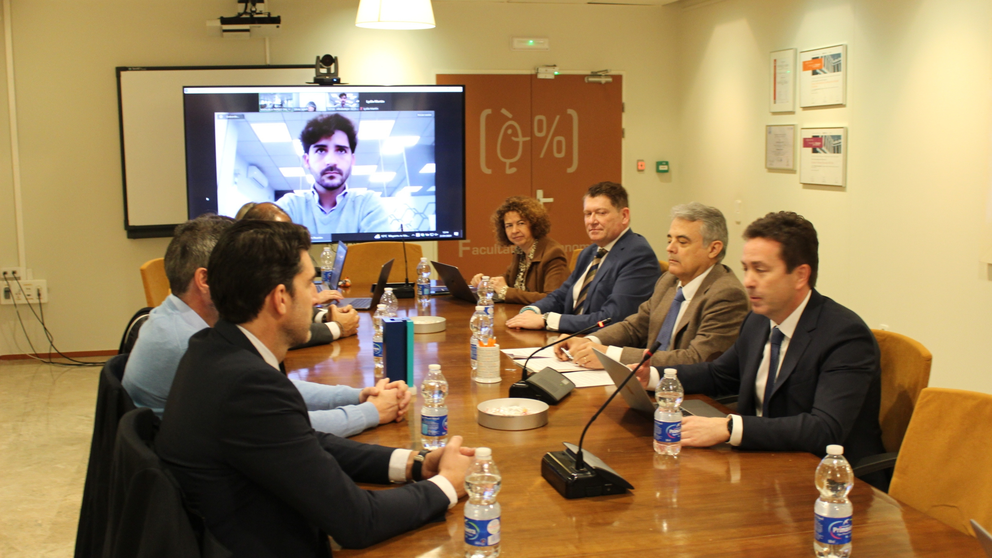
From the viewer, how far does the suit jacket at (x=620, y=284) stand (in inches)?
143

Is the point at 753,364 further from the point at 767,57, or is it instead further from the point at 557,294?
the point at 767,57

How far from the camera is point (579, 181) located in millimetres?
7051

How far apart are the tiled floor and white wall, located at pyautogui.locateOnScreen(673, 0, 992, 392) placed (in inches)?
175

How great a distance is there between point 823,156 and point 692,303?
9.34 feet

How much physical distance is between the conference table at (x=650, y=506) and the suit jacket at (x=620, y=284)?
49.4 inches

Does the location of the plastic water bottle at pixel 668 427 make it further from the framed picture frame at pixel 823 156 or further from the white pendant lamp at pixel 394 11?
the framed picture frame at pixel 823 156

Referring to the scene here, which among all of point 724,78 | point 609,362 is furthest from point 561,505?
point 724,78

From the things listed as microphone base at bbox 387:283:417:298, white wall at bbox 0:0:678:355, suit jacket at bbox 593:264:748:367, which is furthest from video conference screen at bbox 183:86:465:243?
suit jacket at bbox 593:264:748:367

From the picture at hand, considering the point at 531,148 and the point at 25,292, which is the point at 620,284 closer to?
the point at 531,148

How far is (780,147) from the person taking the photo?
571 cm

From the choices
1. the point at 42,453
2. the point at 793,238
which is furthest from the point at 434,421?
the point at 42,453

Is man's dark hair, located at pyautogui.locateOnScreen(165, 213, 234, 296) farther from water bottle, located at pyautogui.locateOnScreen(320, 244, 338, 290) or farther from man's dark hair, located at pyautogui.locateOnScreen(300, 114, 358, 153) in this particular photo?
man's dark hair, located at pyautogui.locateOnScreen(300, 114, 358, 153)

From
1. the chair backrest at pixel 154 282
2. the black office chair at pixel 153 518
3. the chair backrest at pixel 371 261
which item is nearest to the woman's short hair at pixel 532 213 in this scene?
the chair backrest at pixel 371 261

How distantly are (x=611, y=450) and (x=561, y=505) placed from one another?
14.4 inches
